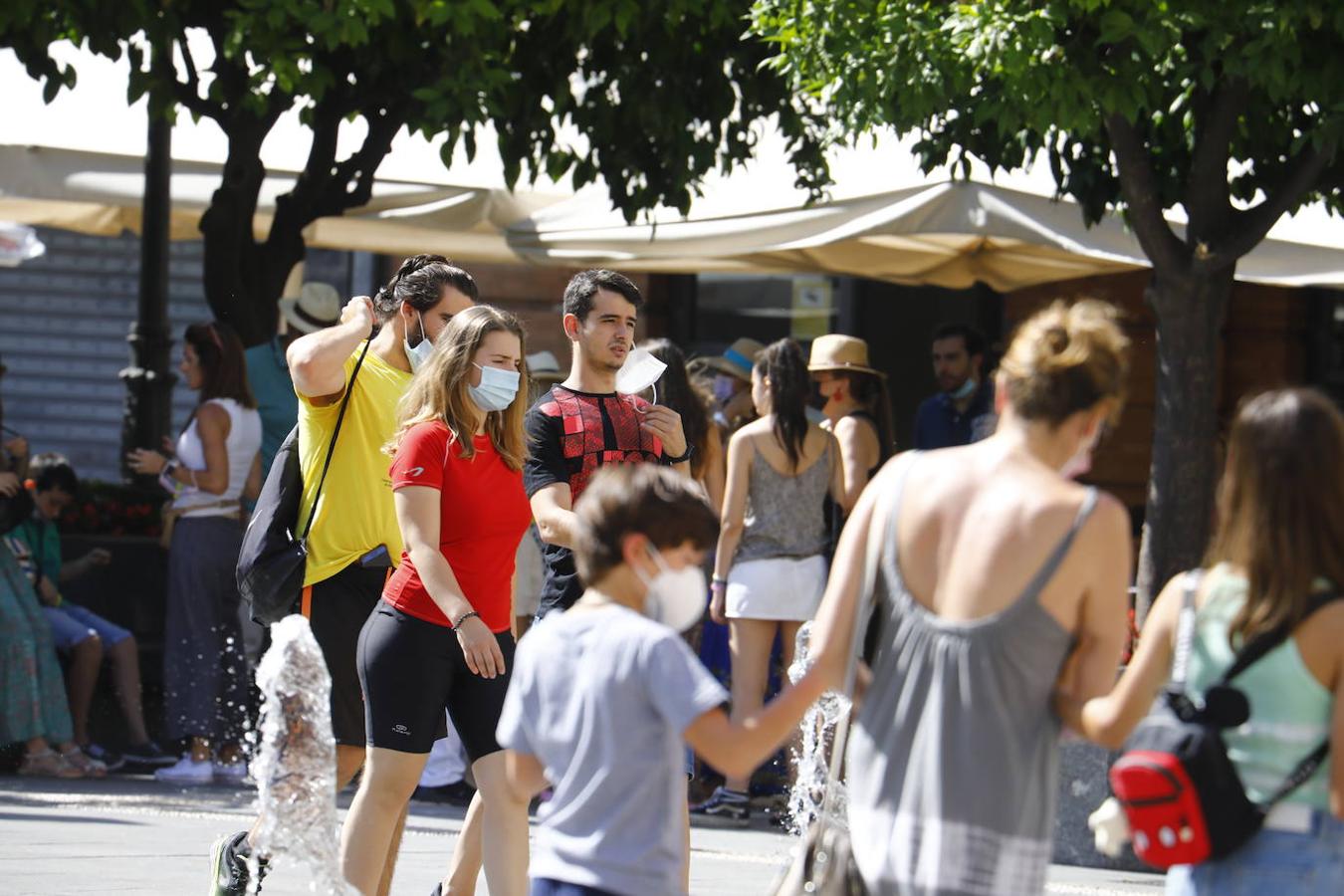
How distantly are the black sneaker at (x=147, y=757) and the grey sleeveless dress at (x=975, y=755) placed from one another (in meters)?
7.05

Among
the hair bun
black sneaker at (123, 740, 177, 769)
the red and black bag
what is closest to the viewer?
the red and black bag

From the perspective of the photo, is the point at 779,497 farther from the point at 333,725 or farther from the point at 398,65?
the point at 333,725

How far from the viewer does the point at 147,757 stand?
9812 millimetres

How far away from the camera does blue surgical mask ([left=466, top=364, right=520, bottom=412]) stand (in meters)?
5.09

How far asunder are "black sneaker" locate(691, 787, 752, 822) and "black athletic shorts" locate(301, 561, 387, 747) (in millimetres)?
3519

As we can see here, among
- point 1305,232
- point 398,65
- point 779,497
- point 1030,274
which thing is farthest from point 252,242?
point 1305,232

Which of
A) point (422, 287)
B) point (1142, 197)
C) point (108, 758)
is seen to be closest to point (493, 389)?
point (422, 287)

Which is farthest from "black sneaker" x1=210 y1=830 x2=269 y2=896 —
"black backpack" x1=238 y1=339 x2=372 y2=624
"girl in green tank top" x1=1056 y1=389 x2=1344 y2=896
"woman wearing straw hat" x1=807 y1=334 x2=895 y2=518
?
"woman wearing straw hat" x1=807 y1=334 x2=895 y2=518

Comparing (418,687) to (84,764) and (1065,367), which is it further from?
(84,764)

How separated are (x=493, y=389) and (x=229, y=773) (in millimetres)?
4864

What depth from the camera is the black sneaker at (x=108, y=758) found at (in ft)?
31.5

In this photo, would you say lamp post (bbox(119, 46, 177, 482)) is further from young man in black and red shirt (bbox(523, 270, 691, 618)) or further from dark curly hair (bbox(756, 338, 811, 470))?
young man in black and red shirt (bbox(523, 270, 691, 618))

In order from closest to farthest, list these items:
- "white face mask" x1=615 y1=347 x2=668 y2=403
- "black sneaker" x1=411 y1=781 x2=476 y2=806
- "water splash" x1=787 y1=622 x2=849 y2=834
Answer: "white face mask" x1=615 y1=347 x2=668 y2=403 → "water splash" x1=787 y1=622 x2=849 y2=834 → "black sneaker" x1=411 y1=781 x2=476 y2=806

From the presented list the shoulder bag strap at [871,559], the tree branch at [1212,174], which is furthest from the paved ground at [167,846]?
the shoulder bag strap at [871,559]
